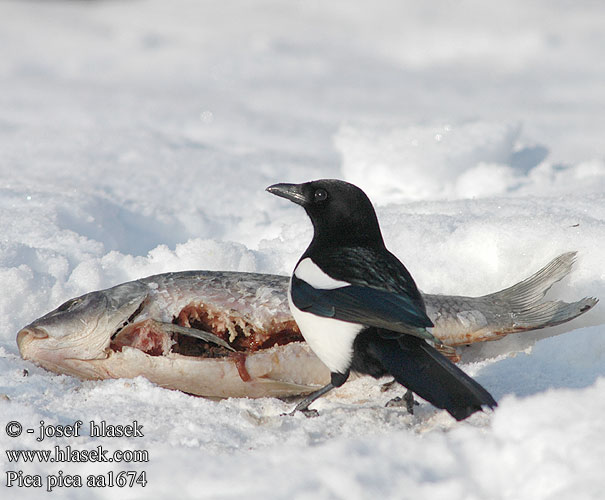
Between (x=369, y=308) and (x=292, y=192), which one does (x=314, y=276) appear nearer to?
(x=369, y=308)

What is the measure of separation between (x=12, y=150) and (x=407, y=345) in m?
4.79

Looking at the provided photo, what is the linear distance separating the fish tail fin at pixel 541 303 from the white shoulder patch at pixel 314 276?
0.99m

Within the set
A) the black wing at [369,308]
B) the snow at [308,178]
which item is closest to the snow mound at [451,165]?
the snow at [308,178]

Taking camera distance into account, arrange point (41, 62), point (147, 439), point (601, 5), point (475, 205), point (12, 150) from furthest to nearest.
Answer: point (601, 5)
point (41, 62)
point (12, 150)
point (475, 205)
point (147, 439)

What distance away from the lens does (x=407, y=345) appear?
259 cm

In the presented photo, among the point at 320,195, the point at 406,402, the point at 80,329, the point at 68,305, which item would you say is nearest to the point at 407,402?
the point at 406,402

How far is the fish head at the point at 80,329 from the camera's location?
3240mm

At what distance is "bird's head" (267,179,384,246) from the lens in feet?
9.98

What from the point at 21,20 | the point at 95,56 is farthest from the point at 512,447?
the point at 21,20

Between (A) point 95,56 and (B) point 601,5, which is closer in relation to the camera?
(A) point 95,56

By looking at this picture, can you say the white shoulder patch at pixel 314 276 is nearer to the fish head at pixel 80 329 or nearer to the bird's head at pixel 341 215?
the bird's head at pixel 341 215

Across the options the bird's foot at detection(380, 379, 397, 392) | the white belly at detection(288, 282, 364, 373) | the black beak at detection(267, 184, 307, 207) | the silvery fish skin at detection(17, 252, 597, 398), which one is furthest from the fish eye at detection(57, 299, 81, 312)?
the bird's foot at detection(380, 379, 397, 392)

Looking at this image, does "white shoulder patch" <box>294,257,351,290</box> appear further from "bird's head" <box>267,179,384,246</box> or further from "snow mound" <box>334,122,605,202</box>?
"snow mound" <box>334,122,605,202</box>

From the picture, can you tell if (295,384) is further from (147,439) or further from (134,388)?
(147,439)
